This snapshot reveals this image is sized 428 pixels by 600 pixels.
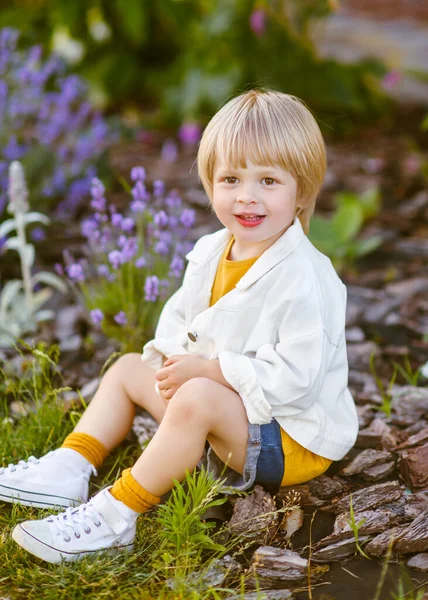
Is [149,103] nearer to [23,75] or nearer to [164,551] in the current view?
[23,75]

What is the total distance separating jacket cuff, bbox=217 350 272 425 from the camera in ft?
6.68

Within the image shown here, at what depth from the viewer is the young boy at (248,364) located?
2035mm

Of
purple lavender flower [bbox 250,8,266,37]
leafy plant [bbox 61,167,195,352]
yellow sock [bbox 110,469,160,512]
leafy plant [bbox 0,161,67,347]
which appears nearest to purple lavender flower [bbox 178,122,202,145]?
purple lavender flower [bbox 250,8,266,37]

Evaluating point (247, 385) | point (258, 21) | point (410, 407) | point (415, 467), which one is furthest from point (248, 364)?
point (258, 21)

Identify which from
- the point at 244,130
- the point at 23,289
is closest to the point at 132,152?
the point at 23,289

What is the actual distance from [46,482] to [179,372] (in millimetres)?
504

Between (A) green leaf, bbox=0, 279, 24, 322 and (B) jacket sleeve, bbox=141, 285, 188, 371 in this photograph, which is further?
(A) green leaf, bbox=0, 279, 24, 322

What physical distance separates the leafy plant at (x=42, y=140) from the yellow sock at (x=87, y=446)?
177 centimetres

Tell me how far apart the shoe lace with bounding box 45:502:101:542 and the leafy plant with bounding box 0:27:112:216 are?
211 centimetres

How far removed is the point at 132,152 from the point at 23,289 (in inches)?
78.4

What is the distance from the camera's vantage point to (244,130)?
2037 millimetres

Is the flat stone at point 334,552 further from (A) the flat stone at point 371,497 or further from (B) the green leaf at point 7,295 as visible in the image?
(B) the green leaf at point 7,295

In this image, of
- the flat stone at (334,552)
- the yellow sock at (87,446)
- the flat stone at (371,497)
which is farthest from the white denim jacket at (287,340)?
the yellow sock at (87,446)

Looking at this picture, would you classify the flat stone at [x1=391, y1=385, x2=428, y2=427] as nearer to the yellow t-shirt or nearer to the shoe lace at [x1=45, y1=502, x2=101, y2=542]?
the yellow t-shirt
